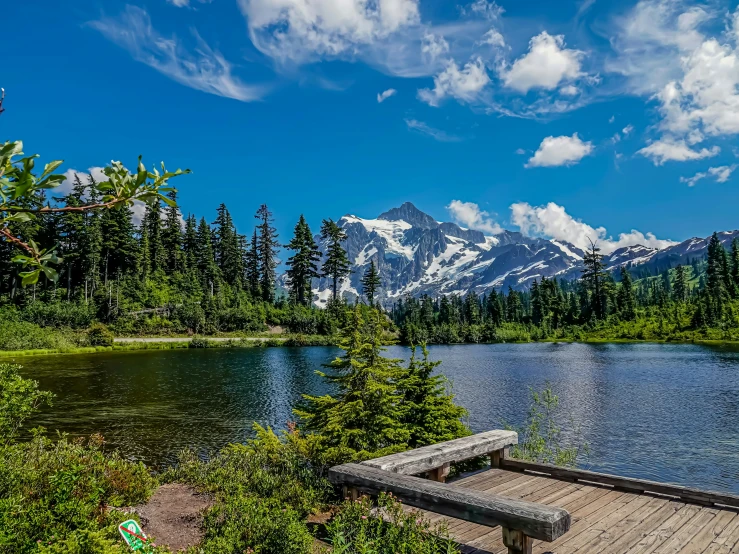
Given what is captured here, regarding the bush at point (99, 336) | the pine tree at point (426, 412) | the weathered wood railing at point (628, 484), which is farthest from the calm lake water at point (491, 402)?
the bush at point (99, 336)

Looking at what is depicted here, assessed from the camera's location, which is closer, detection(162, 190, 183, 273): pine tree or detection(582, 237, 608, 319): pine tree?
detection(162, 190, 183, 273): pine tree

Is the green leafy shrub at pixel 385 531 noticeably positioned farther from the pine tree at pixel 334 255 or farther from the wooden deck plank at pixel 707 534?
the pine tree at pixel 334 255

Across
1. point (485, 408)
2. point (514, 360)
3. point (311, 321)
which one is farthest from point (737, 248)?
point (485, 408)

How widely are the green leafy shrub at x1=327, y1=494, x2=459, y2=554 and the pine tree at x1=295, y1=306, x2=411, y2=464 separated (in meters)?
3.64

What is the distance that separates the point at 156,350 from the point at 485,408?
50388mm

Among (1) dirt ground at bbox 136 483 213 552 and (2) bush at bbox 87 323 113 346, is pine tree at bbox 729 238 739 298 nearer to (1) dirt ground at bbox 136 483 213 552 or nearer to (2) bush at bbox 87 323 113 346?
(1) dirt ground at bbox 136 483 213 552

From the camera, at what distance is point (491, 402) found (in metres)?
27.2

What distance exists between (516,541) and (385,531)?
1654 millimetres

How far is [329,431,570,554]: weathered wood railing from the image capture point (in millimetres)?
4555

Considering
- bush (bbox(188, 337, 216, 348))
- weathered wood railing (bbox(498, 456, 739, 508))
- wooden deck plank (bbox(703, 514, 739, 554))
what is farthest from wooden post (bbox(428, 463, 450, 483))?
bush (bbox(188, 337, 216, 348))

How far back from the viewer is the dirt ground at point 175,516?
7504mm

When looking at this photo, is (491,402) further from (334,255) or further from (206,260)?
(206,260)

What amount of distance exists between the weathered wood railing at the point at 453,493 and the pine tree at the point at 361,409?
2.29m

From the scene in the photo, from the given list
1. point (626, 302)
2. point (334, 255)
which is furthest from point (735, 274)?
point (334, 255)
